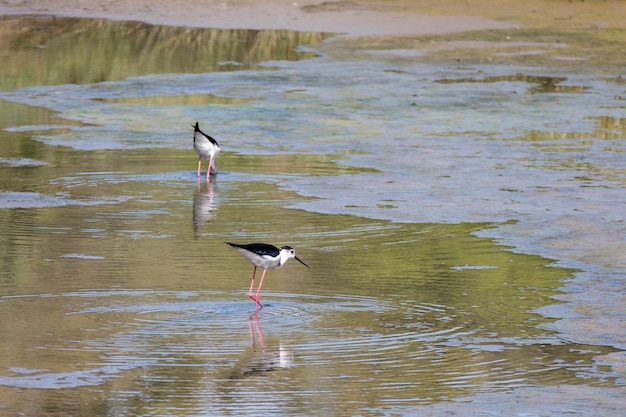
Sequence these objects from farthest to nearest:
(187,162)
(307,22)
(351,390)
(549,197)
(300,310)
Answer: (307,22) → (187,162) → (549,197) → (300,310) → (351,390)

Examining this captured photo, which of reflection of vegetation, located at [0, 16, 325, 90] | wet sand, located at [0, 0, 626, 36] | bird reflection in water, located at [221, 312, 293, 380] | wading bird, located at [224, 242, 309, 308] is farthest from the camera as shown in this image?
wet sand, located at [0, 0, 626, 36]

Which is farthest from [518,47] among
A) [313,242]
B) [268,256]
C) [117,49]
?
[268,256]

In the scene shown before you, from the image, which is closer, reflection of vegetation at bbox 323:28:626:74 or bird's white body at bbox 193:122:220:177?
bird's white body at bbox 193:122:220:177

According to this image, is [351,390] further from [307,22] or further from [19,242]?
[307,22]

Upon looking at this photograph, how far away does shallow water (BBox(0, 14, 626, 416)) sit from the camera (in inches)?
285

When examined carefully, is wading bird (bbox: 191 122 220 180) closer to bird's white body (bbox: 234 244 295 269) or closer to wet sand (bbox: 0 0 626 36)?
bird's white body (bbox: 234 244 295 269)

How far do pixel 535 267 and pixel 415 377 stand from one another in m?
2.93

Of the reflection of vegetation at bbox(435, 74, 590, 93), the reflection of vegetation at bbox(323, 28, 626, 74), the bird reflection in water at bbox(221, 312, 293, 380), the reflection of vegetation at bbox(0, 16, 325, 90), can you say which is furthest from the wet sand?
the bird reflection in water at bbox(221, 312, 293, 380)

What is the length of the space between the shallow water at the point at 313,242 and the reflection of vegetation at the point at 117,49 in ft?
2.94

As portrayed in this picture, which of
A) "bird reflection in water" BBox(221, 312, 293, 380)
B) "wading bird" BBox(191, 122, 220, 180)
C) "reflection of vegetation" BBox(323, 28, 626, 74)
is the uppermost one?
"reflection of vegetation" BBox(323, 28, 626, 74)

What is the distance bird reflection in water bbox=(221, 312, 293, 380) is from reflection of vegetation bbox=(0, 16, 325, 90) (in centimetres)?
1260

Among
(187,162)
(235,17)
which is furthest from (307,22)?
(187,162)

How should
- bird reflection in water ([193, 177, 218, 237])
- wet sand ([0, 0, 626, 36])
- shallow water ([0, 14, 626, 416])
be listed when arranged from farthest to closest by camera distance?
1. wet sand ([0, 0, 626, 36])
2. bird reflection in water ([193, 177, 218, 237])
3. shallow water ([0, 14, 626, 416])

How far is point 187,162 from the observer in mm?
14859
